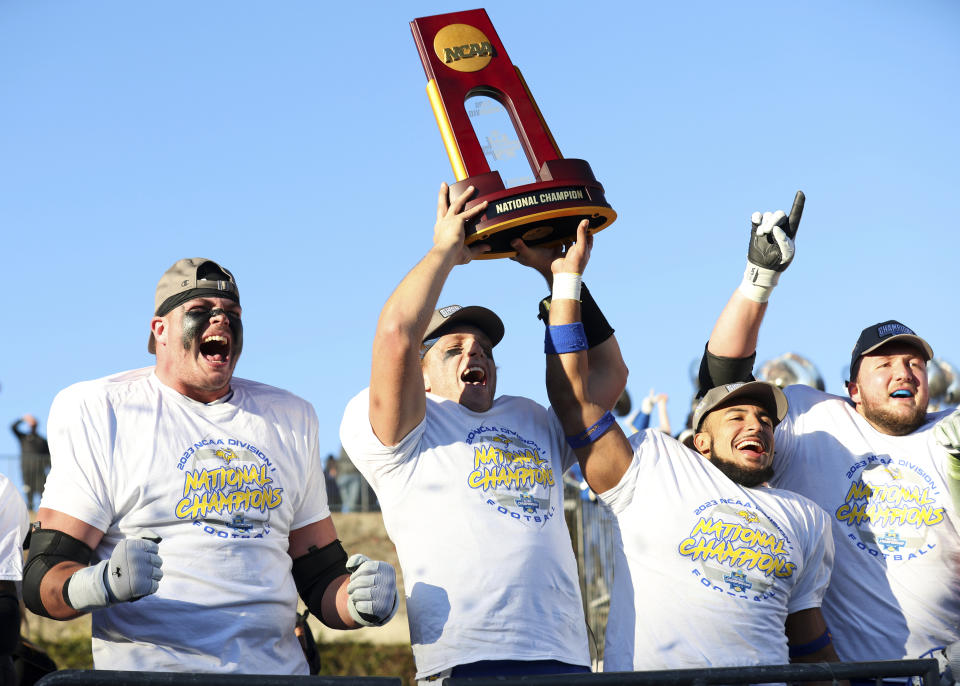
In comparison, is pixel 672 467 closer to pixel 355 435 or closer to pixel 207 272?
pixel 355 435

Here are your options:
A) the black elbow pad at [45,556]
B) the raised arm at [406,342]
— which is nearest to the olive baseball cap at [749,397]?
the raised arm at [406,342]

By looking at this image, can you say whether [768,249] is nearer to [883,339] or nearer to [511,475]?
[883,339]

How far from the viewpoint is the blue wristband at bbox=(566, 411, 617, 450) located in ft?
13.0

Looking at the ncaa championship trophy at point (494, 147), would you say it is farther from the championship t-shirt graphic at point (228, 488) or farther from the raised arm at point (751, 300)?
the championship t-shirt graphic at point (228, 488)

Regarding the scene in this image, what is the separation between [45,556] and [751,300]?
9.30 ft

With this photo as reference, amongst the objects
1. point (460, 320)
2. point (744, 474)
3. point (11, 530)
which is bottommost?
point (744, 474)

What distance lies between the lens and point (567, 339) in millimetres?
3951

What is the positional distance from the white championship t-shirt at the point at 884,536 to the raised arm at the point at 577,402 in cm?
96

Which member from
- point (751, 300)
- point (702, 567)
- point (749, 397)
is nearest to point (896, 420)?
point (749, 397)

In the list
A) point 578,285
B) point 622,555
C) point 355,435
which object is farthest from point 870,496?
point 355,435

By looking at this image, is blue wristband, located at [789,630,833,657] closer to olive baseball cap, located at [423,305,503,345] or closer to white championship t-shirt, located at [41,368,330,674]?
olive baseball cap, located at [423,305,503,345]

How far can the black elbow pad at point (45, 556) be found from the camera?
3.26 meters

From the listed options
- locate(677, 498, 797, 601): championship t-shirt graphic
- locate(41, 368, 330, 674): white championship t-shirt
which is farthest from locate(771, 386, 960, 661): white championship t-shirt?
locate(41, 368, 330, 674): white championship t-shirt

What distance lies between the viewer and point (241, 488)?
3.60 meters
